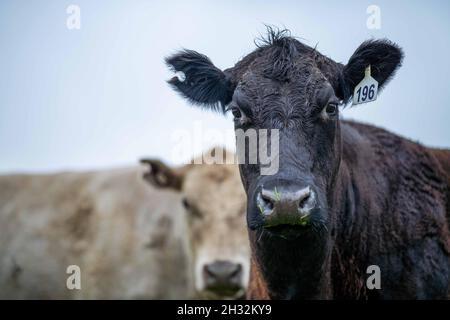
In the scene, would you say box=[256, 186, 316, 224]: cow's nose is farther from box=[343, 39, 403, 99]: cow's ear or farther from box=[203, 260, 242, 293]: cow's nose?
box=[203, 260, 242, 293]: cow's nose

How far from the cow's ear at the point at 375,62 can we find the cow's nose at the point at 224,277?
310 cm

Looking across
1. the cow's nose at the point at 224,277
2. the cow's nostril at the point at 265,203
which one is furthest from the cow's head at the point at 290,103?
the cow's nose at the point at 224,277

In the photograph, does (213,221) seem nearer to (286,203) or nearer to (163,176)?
(163,176)

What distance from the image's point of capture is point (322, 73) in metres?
4.51

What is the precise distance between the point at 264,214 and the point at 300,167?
37cm

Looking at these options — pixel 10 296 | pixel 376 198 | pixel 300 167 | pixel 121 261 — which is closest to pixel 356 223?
pixel 376 198

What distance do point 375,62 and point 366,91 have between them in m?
0.25

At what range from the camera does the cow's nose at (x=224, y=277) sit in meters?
7.37

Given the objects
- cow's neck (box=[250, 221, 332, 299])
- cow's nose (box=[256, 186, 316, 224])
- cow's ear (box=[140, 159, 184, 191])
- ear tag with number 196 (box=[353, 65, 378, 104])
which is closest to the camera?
cow's nose (box=[256, 186, 316, 224])

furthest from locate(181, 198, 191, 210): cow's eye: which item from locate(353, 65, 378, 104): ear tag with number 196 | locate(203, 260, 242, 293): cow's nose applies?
locate(353, 65, 378, 104): ear tag with number 196

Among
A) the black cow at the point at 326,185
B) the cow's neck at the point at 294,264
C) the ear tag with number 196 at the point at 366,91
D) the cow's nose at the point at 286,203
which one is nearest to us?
the cow's nose at the point at 286,203

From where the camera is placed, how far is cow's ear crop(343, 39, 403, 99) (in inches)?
187

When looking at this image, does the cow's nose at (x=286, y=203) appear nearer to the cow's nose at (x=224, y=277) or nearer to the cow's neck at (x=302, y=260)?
the cow's neck at (x=302, y=260)

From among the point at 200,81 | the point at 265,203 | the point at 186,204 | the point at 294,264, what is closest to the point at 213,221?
the point at 186,204
